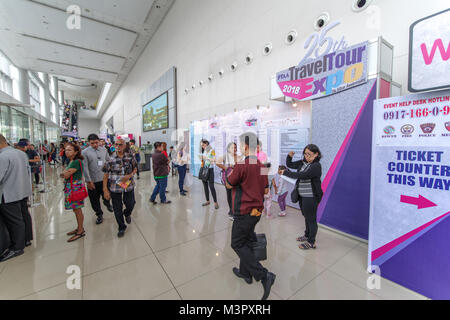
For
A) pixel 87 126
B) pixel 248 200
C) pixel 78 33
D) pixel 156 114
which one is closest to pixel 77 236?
pixel 248 200

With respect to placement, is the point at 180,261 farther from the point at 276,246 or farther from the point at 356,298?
the point at 356,298

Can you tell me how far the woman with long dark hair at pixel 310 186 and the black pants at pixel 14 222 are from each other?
3252 millimetres

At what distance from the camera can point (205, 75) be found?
690 cm

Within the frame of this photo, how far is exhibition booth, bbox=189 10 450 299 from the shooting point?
5.11ft

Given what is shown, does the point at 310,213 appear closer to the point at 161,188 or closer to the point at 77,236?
the point at 161,188

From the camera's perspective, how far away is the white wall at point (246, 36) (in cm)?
279

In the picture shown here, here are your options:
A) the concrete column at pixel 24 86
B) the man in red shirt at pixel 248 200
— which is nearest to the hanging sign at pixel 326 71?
the man in red shirt at pixel 248 200

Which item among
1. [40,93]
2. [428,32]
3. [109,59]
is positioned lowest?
[428,32]

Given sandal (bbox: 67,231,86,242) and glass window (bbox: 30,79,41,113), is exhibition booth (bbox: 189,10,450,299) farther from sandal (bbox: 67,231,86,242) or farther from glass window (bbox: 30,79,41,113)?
glass window (bbox: 30,79,41,113)

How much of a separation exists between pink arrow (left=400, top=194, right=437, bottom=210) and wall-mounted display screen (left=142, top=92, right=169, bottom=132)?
9.54 meters

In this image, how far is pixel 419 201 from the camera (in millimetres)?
1675

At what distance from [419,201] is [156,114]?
38.2 ft

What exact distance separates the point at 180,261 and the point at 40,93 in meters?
22.1
